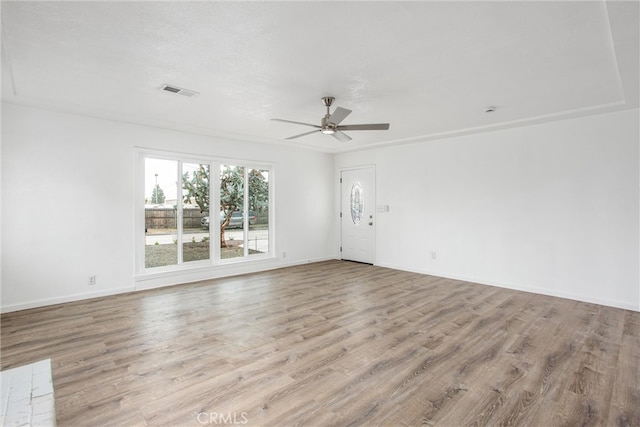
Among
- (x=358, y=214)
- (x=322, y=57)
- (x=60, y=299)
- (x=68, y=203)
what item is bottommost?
(x=60, y=299)

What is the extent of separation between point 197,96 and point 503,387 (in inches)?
163

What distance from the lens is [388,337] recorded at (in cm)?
321

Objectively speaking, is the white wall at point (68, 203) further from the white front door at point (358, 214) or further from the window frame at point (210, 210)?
the white front door at point (358, 214)

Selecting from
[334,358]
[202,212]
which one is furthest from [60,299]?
[334,358]

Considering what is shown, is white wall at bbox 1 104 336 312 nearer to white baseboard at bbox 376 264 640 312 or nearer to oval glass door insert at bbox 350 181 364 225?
oval glass door insert at bbox 350 181 364 225

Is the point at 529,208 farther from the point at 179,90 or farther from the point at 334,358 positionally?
the point at 179,90

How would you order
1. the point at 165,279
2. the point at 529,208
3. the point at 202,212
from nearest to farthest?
the point at 529,208 < the point at 165,279 < the point at 202,212

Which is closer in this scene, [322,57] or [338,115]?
[322,57]

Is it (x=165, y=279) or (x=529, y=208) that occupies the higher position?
(x=529, y=208)

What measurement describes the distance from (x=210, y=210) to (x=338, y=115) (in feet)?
11.1

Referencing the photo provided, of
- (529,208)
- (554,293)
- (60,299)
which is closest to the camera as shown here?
(60,299)

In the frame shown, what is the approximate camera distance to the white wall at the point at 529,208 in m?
4.17

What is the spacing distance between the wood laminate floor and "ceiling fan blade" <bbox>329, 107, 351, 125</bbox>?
2326 mm

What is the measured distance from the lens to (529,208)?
4887mm
